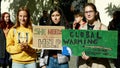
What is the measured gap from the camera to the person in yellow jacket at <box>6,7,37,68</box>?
6465 mm

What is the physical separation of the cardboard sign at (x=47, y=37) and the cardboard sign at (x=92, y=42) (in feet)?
0.92

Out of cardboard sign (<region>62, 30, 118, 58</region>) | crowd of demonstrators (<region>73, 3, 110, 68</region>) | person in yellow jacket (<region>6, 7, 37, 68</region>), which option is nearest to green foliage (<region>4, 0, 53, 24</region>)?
person in yellow jacket (<region>6, 7, 37, 68</region>)

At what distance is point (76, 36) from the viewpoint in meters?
6.09

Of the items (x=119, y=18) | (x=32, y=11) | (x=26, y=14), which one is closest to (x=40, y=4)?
(x=32, y=11)

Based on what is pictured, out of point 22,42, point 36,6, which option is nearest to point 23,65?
point 22,42

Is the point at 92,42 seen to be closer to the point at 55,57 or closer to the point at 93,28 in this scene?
the point at 93,28

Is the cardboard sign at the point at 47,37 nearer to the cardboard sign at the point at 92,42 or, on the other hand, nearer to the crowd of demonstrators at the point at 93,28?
the cardboard sign at the point at 92,42

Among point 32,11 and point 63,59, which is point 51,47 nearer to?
point 63,59

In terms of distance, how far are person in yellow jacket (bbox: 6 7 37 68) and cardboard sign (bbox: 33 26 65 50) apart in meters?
0.11

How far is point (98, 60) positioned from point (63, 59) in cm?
64

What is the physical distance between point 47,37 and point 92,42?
872 mm

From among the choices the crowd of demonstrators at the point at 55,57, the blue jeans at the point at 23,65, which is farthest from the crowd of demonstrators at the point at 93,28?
the blue jeans at the point at 23,65

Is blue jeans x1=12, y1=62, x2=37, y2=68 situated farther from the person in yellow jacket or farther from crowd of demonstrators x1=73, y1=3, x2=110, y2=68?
crowd of demonstrators x1=73, y1=3, x2=110, y2=68

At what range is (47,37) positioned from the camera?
650cm
